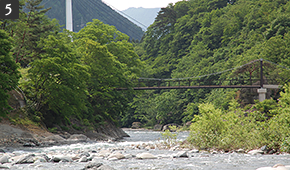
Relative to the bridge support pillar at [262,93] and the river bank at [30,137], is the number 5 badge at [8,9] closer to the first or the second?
the river bank at [30,137]

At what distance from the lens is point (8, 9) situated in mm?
21078

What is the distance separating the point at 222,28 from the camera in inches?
2928

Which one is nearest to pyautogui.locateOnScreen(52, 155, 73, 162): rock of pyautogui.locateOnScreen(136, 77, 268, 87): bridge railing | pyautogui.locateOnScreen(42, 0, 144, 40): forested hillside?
pyautogui.locateOnScreen(136, 77, 268, 87): bridge railing

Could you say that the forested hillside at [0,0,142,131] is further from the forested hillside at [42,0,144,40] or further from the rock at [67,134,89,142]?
the forested hillside at [42,0,144,40]

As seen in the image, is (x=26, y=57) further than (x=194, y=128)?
Yes

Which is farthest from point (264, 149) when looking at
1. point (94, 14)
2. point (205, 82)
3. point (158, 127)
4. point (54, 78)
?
point (94, 14)

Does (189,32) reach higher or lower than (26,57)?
higher

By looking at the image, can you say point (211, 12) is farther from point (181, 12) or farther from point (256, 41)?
point (256, 41)

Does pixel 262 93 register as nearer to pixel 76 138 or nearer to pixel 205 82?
pixel 205 82

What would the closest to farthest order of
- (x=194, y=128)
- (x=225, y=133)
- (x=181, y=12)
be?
1. (x=225, y=133)
2. (x=194, y=128)
3. (x=181, y=12)

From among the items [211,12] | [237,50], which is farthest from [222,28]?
[237,50]

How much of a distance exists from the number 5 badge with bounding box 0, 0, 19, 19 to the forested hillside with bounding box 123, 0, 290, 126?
90.4ft

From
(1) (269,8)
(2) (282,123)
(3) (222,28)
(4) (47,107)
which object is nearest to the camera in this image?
(2) (282,123)

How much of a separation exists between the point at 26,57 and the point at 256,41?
4252 centimetres
